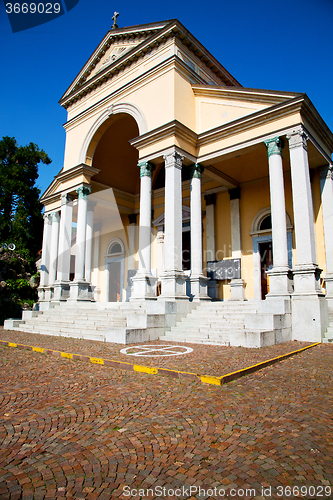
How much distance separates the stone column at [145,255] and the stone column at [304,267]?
18.0ft

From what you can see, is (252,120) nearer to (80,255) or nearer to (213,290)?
(213,290)

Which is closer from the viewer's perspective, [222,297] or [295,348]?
[295,348]

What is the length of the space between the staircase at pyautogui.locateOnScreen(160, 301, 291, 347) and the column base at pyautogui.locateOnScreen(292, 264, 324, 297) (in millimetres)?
1006

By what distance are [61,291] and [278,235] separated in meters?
→ 11.4

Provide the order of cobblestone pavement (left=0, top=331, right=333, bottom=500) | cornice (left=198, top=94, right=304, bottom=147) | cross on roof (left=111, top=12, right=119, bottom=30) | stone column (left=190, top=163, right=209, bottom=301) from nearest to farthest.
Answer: cobblestone pavement (left=0, top=331, right=333, bottom=500), cornice (left=198, top=94, right=304, bottom=147), stone column (left=190, top=163, right=209, bottom=301), cross on roof (left=111, top=12, right=119, bottom=30)

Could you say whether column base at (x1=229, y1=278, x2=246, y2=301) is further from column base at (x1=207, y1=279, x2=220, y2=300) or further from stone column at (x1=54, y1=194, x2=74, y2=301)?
stone column at (x1=54, y1=194, x2=74, y2=301)

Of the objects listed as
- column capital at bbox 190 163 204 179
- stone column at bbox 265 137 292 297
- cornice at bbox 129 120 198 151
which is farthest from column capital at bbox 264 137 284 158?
cornice at bbox 129 120 198 151

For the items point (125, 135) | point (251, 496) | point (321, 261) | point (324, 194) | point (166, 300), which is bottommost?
point (251, 496)

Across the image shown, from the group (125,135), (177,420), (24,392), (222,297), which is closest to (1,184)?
(125,135)

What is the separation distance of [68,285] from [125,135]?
9168mm

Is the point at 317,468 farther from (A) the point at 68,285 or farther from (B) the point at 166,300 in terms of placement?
(A) the point at 68,285

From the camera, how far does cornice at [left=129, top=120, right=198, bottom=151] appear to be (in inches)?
519

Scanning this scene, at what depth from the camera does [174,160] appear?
1311 centimetres

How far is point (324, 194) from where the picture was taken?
44.7 ft
